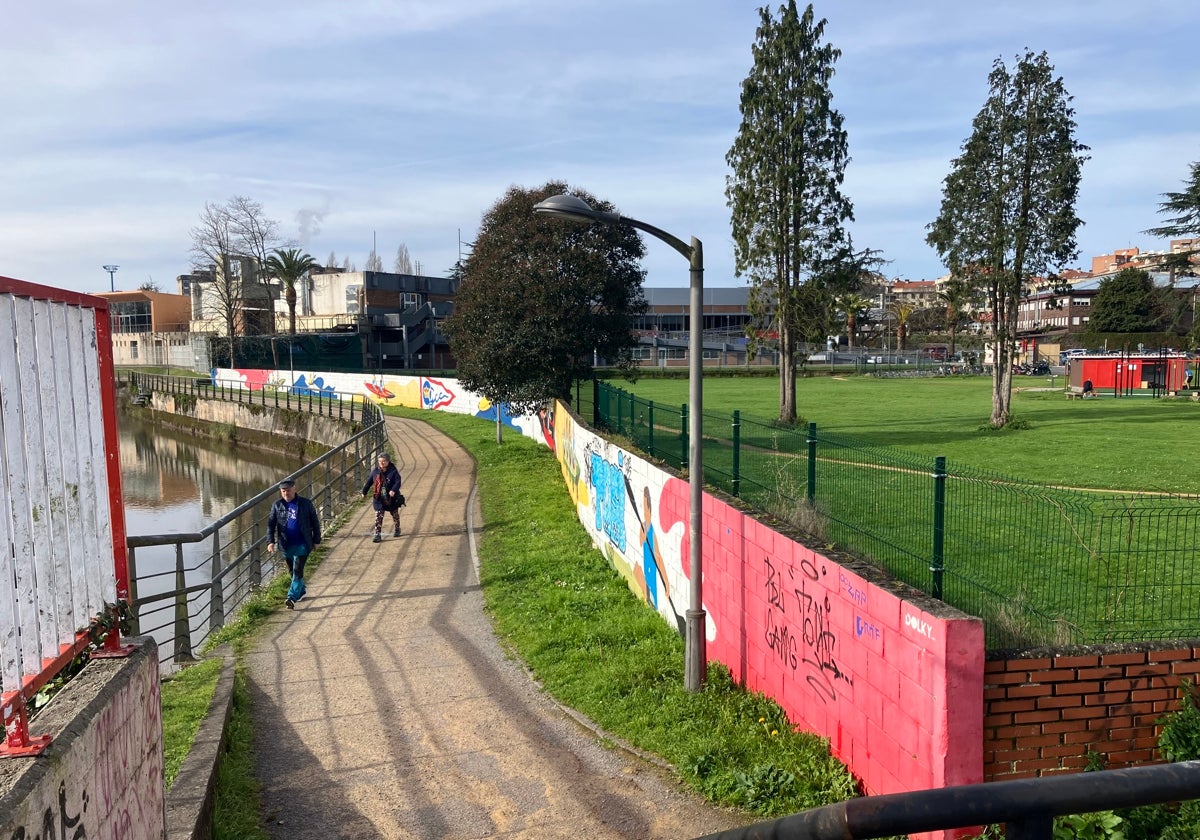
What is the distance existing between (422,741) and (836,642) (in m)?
3.72

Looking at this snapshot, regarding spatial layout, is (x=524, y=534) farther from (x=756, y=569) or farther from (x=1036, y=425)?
(x=1036, y=425)

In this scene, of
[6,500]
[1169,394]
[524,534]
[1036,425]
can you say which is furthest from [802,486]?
[1169,394]

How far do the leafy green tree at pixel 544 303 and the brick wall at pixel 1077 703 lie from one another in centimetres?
1880

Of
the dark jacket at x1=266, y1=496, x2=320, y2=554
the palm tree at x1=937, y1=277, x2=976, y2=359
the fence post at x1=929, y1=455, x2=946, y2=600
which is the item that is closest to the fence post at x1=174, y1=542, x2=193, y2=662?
the dark jacket at x1=266, y1=496, x2=320, y2=554

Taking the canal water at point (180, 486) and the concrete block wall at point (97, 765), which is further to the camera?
the canal water at point (180, 486)

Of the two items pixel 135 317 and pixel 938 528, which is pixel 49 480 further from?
pixel 135 317

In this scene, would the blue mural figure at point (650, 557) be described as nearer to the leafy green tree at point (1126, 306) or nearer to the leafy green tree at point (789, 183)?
the leafy green tree at point (789, 183)

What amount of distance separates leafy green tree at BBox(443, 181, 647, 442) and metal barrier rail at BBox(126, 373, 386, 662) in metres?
3.85

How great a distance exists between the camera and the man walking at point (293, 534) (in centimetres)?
1264

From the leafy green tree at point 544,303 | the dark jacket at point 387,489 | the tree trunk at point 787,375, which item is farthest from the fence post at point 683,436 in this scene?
the tree trunk at point 787,375

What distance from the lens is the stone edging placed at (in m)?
5.65

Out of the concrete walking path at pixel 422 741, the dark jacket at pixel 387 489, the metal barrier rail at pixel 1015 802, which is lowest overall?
the concrete walking path at pixel 422 741

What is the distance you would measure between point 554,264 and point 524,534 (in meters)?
9.53

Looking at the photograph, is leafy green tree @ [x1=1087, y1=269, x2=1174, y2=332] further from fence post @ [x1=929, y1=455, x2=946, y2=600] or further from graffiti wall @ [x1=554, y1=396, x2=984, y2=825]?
fence post @ [x1=929, y1=455, x2=946, y2=600]
